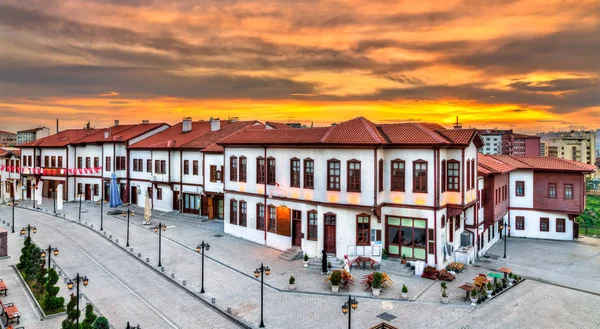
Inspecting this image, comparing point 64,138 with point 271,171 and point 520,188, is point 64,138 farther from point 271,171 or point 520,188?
point 520,188

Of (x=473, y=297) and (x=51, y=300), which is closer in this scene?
(x=51, y=300)

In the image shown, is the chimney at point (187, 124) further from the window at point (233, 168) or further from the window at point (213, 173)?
the window at point (233, 168)

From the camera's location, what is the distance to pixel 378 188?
22812 mm

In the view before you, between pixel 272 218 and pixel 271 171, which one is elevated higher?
pixel 271 171

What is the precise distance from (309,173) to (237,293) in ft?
29.9

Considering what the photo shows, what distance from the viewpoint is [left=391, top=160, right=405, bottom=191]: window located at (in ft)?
75.8

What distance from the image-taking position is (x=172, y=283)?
20.8 m

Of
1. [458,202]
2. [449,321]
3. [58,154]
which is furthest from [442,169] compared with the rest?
[58,154]

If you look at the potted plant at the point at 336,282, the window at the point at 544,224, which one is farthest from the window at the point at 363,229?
the window at the point at 544,224

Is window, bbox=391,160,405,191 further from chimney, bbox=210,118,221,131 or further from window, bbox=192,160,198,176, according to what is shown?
chimney, bbox=210,118,221,131

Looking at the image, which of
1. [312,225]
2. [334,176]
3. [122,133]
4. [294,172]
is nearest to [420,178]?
[334,176]

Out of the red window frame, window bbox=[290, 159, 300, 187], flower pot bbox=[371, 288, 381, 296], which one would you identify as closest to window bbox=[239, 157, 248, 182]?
window bbox=[290, 159, 300, 187]

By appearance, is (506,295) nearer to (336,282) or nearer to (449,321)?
(449,321)

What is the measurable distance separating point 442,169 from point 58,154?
156 ft
